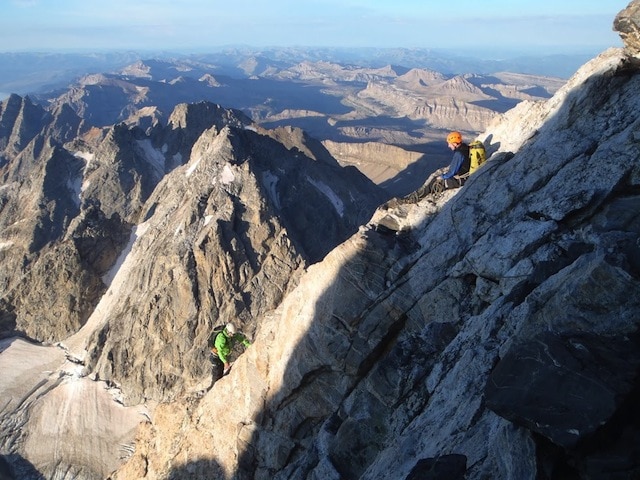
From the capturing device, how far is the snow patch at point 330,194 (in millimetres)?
77062

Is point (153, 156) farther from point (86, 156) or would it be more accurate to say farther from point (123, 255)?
point (123, 255)

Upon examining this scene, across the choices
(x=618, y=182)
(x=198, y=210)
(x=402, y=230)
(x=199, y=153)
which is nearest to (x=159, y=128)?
(x=199, y=153)

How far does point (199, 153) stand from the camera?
68.1 m

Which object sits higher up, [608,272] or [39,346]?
[608,272]

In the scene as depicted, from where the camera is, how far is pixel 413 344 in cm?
1362

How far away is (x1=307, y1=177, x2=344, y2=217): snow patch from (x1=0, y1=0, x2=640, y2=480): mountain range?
83.7 ft

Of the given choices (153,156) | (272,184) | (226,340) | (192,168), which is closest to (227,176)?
(192,168)

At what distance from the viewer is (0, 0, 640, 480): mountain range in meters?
6.55

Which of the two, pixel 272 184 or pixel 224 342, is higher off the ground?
pixel 224 342

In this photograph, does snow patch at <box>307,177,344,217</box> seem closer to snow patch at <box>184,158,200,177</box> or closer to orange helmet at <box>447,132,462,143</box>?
snow patch at <box>184,158,200,177</box>

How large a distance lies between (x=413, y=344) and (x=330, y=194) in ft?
219

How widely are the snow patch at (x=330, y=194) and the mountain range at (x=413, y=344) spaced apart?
2551 centimetres

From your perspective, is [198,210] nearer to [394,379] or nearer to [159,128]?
[394,379]

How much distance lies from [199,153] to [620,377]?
66917 mm
